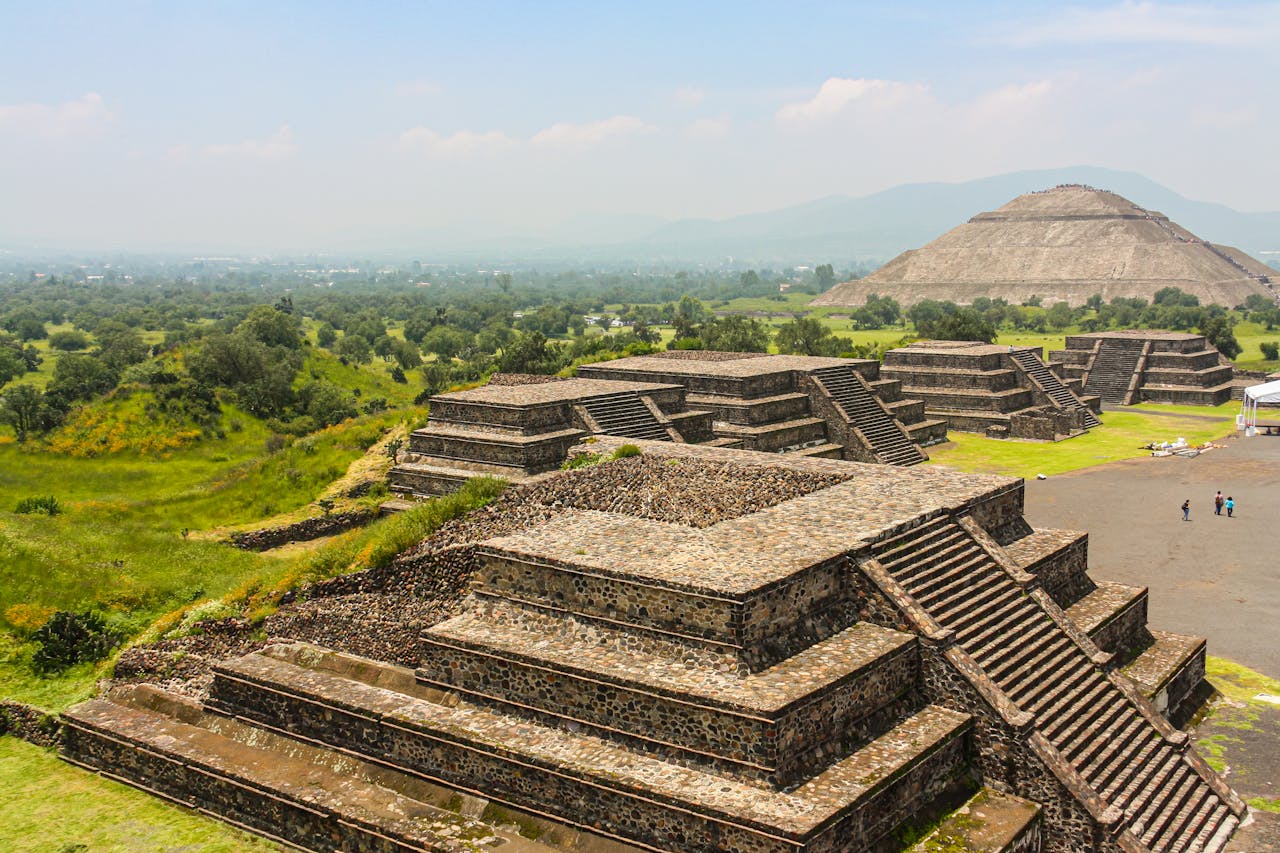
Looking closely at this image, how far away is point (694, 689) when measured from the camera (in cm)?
1225

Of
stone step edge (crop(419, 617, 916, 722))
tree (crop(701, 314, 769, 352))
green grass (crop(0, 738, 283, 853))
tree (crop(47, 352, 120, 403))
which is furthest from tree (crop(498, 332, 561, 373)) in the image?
stone step edge (crop(419, 617, 916, 722))

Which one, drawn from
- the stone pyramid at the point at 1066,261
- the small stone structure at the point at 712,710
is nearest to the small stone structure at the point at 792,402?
the small stone structure at the point at 712,710

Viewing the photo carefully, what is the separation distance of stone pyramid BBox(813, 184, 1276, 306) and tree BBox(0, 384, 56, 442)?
117m

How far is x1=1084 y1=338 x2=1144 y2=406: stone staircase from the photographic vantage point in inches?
2233

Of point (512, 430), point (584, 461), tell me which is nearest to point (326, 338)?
point (512, 430)

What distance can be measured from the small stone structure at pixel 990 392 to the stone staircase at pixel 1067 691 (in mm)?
30369

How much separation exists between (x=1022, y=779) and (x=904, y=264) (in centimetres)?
15163

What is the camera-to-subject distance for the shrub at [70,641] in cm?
1875

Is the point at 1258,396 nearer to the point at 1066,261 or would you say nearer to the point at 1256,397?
the point at 1256,397

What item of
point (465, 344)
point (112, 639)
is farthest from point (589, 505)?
point (465, 344)

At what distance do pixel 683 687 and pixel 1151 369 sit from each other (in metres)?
53.5

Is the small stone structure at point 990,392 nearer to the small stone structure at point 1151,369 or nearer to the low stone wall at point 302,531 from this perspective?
the small stone structure at point 1151,369

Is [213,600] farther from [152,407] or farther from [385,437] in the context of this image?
[152,407]

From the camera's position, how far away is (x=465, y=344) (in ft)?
312
